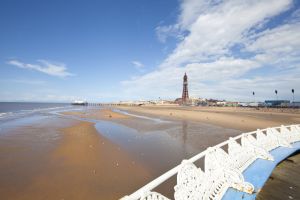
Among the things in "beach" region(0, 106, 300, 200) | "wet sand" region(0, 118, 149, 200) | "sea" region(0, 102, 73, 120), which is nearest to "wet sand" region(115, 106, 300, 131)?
"beach" region(0, 106, 300, 200)

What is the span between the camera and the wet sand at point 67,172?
18.4ft

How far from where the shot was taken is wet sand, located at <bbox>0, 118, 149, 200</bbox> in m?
5.62

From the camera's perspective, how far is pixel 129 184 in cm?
620

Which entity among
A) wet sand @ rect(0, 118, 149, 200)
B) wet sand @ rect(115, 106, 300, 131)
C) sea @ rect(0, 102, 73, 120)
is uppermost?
sea @ rect(0, 102, 73, 120)

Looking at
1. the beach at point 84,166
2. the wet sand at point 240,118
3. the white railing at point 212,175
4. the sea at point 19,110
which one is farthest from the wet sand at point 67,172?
the sea at point 19,110

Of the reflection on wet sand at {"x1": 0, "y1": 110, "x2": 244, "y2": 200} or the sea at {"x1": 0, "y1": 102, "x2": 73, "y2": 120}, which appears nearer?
the reflection on wet sand at {"x1": 0, "y1": 110, "x2": 244, "y2": 200}

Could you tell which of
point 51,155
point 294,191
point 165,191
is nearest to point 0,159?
point 51,155

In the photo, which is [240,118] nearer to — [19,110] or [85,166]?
[85,166]

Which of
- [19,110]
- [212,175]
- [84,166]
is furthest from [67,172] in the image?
[19,110]

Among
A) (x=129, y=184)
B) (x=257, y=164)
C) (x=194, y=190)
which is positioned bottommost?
(x=129, y=184)

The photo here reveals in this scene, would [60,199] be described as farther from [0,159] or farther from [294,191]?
[294,191]

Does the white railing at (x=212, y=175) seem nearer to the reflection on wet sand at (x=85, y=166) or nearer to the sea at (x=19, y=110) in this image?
the reflection on wet sand at (x=85, y=166)

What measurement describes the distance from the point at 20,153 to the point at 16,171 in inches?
107

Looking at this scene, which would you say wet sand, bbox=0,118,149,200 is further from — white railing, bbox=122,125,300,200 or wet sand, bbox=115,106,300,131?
wet sand, bbox=115,106,300,131
